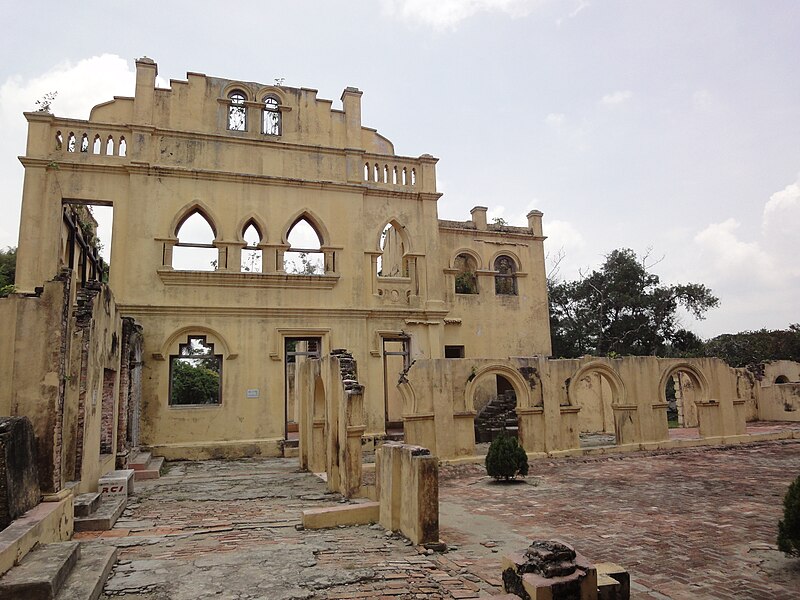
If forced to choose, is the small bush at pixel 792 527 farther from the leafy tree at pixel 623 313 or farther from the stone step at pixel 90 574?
the leafy tree at pixel 623 313

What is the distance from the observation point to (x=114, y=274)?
15469mm

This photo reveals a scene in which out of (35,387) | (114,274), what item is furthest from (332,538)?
(114,274)

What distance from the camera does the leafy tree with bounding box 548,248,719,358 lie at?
30344 mm

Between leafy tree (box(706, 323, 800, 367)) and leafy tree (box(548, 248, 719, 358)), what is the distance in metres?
3.00

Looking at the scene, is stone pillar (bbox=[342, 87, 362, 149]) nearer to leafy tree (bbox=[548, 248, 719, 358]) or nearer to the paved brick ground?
the paved brick ground

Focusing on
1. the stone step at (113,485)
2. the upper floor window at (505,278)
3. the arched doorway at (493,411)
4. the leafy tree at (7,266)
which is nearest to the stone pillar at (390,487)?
the stone step at (113,485)

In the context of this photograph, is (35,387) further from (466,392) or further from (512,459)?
(466,392)

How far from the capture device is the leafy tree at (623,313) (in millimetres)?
30344

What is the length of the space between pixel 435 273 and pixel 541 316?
5426 mm

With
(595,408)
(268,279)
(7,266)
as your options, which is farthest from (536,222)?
(7,266)

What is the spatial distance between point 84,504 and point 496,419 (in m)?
13.8

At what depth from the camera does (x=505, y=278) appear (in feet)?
71.3

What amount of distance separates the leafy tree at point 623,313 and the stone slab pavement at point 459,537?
1823 cm

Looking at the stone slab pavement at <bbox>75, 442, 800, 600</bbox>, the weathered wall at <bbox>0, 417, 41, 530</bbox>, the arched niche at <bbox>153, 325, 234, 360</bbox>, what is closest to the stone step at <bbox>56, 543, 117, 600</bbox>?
the stone slab pavement at <bbox>75, 442, 800, 600</bbox>
